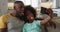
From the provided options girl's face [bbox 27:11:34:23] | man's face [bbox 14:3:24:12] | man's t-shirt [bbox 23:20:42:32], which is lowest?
man's t-shirt [bbox 23:20:42:32]

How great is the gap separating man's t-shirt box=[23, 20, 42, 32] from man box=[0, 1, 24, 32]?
48mm

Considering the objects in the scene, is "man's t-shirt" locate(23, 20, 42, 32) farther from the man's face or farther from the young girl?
the man's face

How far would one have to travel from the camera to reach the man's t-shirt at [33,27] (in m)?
1.24

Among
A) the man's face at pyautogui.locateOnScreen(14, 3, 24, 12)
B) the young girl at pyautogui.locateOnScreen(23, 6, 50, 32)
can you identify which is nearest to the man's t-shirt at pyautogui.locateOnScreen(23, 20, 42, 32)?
the young girl at pyautogui.locateOnScreen(23, 6, 50, 32)

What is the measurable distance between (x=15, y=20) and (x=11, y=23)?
46 millimetres

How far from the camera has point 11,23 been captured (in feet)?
4.08

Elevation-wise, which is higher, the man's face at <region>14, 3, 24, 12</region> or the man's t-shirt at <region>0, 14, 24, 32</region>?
the man's face at <region>14, 3, 24, 12</region>

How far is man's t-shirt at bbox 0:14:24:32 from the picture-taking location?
48.9 inches

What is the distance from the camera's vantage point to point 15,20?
1262mm

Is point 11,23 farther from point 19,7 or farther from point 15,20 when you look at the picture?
point 19,7

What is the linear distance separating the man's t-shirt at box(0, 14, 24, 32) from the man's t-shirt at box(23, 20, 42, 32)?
0.05 m

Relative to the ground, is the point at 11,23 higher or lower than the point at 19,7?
lower

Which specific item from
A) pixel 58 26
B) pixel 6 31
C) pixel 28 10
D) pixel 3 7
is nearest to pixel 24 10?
pixel 28 10

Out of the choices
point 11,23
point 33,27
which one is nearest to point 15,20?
point 11,23
